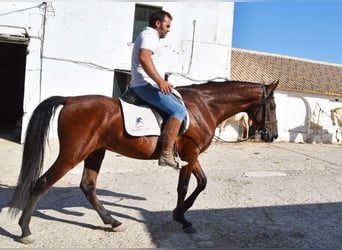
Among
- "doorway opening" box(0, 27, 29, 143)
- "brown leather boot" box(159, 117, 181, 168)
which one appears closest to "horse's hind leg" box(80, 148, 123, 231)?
"brown leather boot" box(159, 117, 181, 168)

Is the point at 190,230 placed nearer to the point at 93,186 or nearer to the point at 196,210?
the point at 196,210

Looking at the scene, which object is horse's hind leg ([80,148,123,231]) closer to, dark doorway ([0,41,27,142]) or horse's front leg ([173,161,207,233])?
horse's front leg ([173,161,207,233])

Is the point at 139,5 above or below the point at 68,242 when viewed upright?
above

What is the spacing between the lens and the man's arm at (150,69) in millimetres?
3275

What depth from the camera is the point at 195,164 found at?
158 inches

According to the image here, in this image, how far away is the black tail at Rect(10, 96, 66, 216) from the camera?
344 cm

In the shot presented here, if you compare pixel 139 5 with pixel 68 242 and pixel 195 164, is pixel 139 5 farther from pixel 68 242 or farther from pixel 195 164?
pixel 68 242

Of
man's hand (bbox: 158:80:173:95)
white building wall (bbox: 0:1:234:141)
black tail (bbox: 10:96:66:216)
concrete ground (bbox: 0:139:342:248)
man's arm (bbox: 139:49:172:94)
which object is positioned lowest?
concrete ground (bbox: 0:139:342:248)

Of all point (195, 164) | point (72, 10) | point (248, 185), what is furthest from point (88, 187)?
point (72, 10)

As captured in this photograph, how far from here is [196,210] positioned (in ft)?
15.2

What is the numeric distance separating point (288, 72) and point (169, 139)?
18.1m

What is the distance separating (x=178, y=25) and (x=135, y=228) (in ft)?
32.3

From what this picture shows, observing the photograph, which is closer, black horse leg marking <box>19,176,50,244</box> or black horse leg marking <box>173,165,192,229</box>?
black horse leg marking <box>19,176,50,244</box>

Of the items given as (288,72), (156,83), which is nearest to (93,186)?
(156,83)
